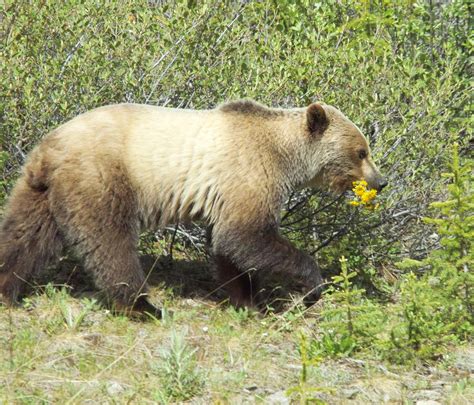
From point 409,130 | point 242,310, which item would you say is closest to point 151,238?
point 242,310

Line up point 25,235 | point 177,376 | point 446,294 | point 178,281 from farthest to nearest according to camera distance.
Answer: point 178,281
point 25,235
point 446,294
point 177,376

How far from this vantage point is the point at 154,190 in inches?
255

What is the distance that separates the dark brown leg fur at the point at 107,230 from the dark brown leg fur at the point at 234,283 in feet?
2.59

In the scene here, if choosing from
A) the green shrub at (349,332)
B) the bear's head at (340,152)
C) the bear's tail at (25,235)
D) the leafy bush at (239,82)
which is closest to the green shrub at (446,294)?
the green shrub at (349,332)

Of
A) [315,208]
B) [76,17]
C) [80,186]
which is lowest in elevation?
[315,208]

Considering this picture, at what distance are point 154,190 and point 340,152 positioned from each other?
1.66m

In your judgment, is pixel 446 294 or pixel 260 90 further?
pixel 260 90

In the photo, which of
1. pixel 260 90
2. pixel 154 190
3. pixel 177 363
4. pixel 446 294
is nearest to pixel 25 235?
pixel 154 190

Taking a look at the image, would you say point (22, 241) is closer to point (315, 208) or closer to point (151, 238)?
point (151, 238)

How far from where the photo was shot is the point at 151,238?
309 inches

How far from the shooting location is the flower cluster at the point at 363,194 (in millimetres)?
6604

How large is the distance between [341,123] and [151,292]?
6.79 ft

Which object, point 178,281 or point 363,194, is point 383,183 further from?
point 178,281

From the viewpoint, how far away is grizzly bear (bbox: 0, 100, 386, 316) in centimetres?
618
